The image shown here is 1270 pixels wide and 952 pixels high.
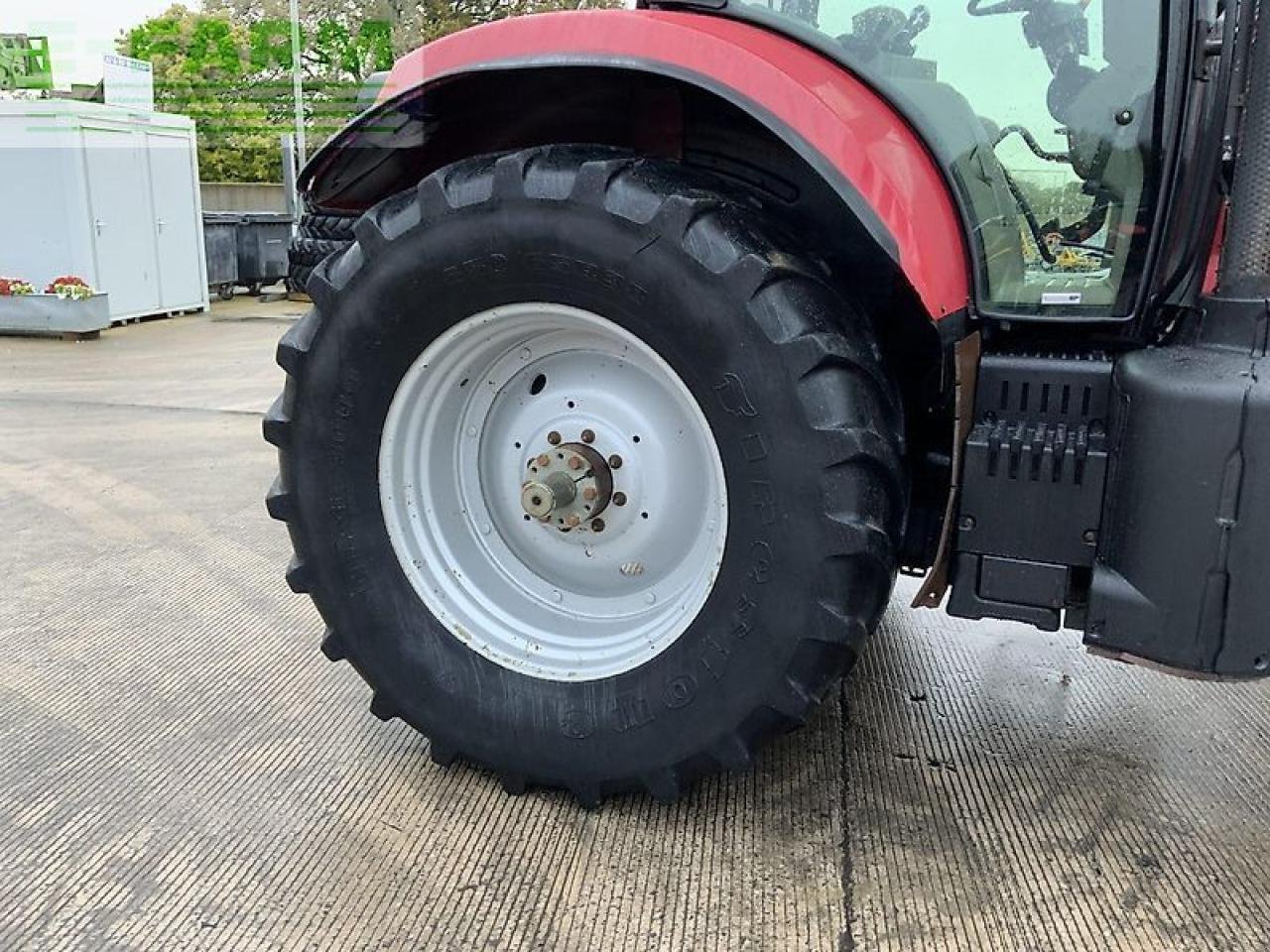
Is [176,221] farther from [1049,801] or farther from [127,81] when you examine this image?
[1049,801]

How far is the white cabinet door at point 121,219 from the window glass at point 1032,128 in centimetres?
930

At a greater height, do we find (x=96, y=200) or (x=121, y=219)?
(x=96, y=200)

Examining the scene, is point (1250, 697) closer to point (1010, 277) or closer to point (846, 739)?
point (846, 739)

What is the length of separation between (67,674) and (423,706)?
1112mm

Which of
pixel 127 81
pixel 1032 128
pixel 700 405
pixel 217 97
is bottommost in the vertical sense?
pixel 700 405

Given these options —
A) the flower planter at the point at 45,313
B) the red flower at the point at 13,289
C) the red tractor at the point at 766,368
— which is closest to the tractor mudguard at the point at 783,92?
the red tractor at the point at 766,368

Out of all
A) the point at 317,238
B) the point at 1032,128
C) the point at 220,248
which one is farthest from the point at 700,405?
the point at 220,248

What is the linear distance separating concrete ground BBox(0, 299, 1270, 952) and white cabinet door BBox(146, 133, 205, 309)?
27.5 ft

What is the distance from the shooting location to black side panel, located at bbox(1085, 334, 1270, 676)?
1.65 m

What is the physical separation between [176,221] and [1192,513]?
11.0 m

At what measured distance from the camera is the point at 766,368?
176 centimetres

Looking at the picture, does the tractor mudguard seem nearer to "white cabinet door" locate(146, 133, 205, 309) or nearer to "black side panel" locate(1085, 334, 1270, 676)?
"black side panel" locate(1085, 334, 1270, 676)

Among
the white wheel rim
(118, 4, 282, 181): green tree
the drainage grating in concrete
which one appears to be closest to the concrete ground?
the drainage grating in concrete

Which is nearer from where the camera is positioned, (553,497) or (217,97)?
(553,497)
